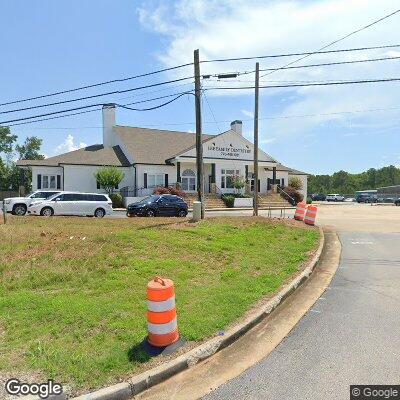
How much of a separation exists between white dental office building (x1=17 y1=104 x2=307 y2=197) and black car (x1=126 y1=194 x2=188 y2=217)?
13.1 m

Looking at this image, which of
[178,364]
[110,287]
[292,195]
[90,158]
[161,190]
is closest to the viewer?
[178,364]

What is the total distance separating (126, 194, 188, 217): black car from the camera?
2423 centimetres

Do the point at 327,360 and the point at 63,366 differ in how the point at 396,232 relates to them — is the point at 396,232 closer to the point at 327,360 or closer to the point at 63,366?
the point at 327,360

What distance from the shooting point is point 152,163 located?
3950 centimetres

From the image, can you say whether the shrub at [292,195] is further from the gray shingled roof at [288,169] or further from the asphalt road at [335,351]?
the asphalt road at [335,351]

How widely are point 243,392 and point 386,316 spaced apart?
135 inches

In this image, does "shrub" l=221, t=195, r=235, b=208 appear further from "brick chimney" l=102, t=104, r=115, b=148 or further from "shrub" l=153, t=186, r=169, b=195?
"brick chimney" l=102, t=104, r=115, b=148

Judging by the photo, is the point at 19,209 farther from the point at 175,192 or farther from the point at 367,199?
the point at 367,199

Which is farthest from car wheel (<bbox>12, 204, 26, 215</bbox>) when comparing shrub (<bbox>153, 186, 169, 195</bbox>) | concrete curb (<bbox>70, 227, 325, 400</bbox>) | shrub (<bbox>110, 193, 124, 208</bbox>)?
concrete curb (<bbox>70, 227, 325, 400</bbox>)

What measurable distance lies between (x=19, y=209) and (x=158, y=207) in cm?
816

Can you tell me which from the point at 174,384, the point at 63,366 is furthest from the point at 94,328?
the point at 174,384

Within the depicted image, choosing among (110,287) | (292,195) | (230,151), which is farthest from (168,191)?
(110,287)

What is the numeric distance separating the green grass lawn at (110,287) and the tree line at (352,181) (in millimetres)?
126187

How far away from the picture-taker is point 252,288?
781 centimetres
